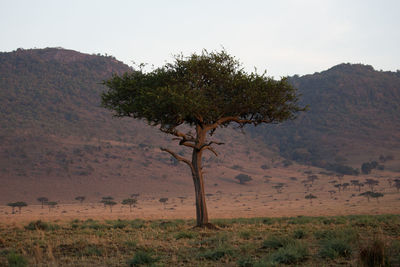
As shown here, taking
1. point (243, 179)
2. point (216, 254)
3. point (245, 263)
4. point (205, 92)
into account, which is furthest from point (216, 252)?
point (243, 179)

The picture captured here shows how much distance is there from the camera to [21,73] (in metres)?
118

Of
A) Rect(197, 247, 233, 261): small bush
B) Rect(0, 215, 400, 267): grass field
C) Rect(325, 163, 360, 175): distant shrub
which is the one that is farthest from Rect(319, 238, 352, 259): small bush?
Rect(325, 163, 360, 175): distant shrub

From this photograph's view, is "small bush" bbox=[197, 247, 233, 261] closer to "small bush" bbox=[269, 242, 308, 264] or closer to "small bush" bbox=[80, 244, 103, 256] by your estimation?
"small bush" bbox=[269, 242, 308, 264]

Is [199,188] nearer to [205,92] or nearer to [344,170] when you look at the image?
[205,92]

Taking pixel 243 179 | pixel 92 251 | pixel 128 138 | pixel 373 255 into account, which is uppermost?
pixel 128 138

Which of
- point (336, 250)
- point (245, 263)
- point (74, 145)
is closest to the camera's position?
point (245, 263)

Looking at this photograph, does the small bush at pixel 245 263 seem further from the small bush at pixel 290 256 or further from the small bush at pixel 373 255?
the small bush at pixel 373 255

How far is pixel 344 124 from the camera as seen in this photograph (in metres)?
110

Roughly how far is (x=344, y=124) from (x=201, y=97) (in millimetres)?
102034

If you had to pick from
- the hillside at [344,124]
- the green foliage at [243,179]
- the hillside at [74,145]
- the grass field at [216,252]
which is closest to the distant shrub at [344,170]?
the hillside at [344,124]

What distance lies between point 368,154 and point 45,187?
76299 millimetres

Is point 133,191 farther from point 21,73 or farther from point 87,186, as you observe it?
point 21,73

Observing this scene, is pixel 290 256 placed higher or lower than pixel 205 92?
lower

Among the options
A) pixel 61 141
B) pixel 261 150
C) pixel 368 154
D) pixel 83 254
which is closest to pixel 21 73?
pixel 61 141
